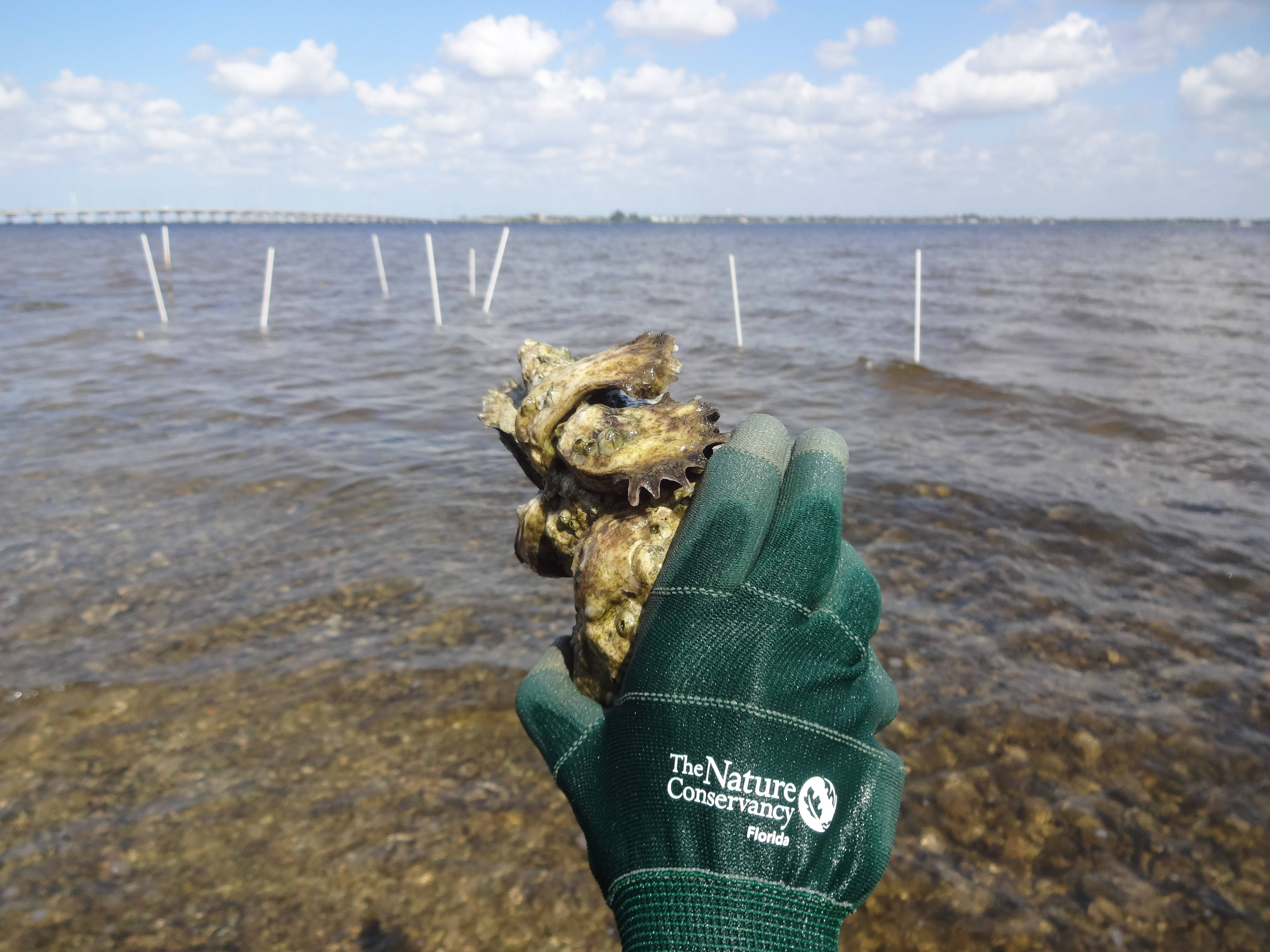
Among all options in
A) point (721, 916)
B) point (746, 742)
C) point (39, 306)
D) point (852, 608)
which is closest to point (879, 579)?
point (852, 608)

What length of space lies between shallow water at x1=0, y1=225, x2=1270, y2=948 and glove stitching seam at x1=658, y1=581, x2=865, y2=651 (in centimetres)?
223

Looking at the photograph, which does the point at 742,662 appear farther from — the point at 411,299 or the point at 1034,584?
the point at 411,299

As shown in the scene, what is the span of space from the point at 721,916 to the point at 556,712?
646 mm

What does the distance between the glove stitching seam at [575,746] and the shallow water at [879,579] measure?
1.80m

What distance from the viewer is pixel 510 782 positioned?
4.05 meters

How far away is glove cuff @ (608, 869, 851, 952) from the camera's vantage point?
1486 mm

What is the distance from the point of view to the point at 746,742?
161cm

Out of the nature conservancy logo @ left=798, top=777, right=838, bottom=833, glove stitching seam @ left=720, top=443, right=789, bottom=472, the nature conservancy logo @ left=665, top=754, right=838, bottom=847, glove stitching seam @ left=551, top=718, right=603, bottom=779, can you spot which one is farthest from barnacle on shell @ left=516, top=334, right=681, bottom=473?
the nature conservancy logo @ left=798, top=777, right=838, bottom=833

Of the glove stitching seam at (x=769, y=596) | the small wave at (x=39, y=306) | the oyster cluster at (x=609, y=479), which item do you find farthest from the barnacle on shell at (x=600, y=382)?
the small wave at (x=39, y=306)

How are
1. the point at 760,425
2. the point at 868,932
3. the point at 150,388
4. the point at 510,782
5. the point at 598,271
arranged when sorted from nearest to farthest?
the point at 760,425 < the point at 868,932 < the point at 510,782 < the point at 150,388 < the point at 598,271

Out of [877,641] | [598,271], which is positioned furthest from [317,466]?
[598,271]

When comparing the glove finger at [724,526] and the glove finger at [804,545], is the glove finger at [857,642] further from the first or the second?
the glove finger at [724,526]

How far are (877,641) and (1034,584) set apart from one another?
183 cm

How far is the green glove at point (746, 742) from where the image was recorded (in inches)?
61.0
